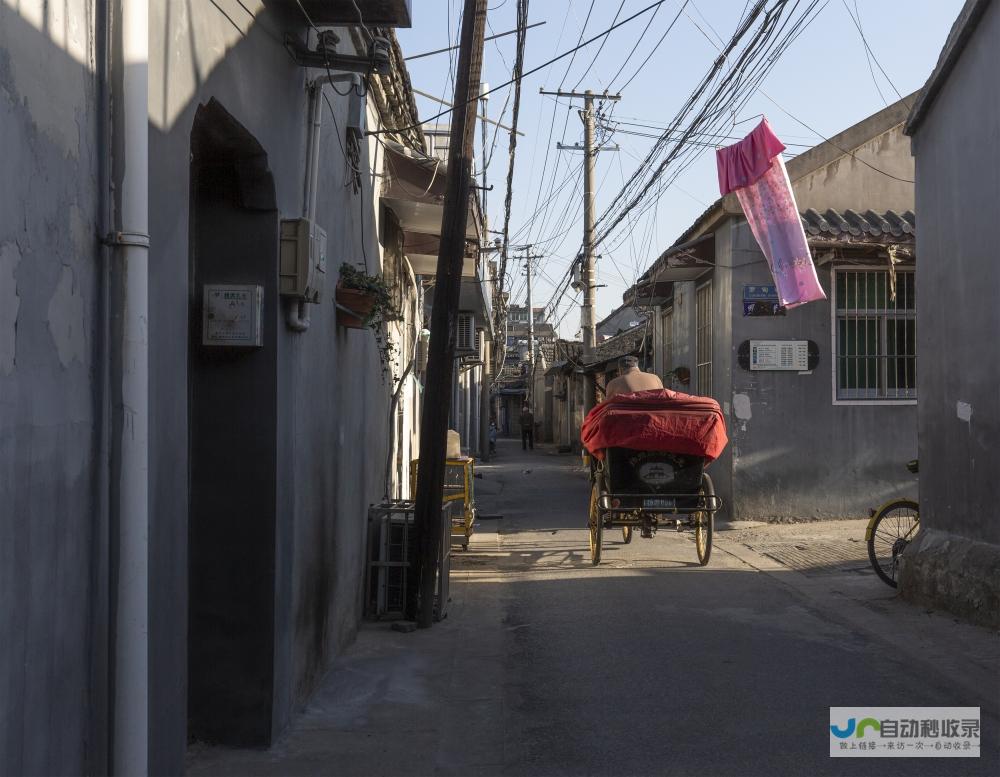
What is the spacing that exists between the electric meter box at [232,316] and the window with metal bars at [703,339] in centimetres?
1238

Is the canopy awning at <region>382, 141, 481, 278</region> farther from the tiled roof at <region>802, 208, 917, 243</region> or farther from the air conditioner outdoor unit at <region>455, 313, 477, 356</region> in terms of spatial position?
the air conditioner outdoor unit at <region>455, 313, 477, 356</region>

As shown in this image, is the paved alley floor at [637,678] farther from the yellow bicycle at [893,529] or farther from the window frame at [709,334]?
the window frame at [709,334]

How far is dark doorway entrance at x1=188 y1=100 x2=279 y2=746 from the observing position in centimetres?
532

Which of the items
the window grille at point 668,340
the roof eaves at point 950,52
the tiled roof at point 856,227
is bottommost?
the window grille at point 668,340

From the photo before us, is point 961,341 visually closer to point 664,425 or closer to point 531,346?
point 664,425

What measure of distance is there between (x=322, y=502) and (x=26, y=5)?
4.30m

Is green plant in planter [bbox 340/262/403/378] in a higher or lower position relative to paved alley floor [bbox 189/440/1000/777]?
higher

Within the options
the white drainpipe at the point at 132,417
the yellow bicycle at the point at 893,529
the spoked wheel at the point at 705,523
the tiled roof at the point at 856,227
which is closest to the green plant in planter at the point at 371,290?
the white drainpipe at the point at 132,417

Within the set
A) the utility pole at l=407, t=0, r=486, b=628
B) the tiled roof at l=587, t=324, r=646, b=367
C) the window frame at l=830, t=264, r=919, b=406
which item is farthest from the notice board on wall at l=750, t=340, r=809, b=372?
the tiled roof at l=587, t=324, r=646, b=367

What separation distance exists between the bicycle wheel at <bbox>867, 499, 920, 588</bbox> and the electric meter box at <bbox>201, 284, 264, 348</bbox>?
21.7 ft

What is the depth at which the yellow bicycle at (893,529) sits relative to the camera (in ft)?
31.5

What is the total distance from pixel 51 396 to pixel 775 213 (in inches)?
456

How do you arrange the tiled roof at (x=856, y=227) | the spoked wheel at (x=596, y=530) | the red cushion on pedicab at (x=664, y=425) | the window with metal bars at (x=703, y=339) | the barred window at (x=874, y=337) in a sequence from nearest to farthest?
1. the red cushion on pedicab at (x=664, y=425)
2. the spoked wheel at (x=596, y=530)
3. the tiled roof at (x=856, y=227)
4. the barred window at (x=874, y=337)
5. the window with metal bars at (x=703, y=339)

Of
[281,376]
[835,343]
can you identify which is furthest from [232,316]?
[835,343]
